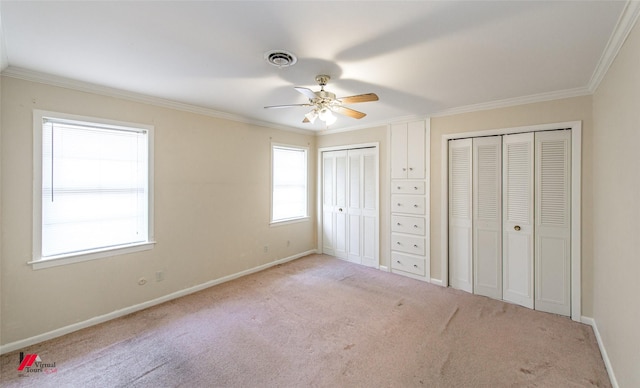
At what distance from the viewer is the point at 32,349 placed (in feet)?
7.82

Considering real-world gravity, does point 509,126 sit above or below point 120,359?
above

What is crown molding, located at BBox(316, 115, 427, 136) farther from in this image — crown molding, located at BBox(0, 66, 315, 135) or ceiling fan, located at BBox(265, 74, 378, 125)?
ceiling fan, located at BBox(265, 74, 378, 125)

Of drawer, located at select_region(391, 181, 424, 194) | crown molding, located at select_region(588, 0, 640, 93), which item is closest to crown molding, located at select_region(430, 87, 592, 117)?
crown molding, located at select_region(588, 0, 640, 93)

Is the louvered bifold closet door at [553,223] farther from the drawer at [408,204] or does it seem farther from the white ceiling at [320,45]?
the drawer at [408,204]

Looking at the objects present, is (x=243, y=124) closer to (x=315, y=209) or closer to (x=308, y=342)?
(x=315, y=209)

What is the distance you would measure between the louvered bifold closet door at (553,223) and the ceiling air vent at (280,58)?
2.95m

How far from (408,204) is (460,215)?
0.76 metres

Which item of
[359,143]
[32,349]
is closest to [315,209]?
[359,143]

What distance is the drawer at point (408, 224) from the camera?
405cm

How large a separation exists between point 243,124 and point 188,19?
8.24ft

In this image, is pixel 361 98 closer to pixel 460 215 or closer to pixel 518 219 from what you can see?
pixel 460 215

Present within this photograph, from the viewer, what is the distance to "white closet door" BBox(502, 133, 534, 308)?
315 centimetres

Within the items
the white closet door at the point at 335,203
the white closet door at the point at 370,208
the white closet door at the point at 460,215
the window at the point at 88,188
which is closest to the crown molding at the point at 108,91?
the window at the point at 88,188

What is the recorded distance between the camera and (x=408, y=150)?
164 inches
